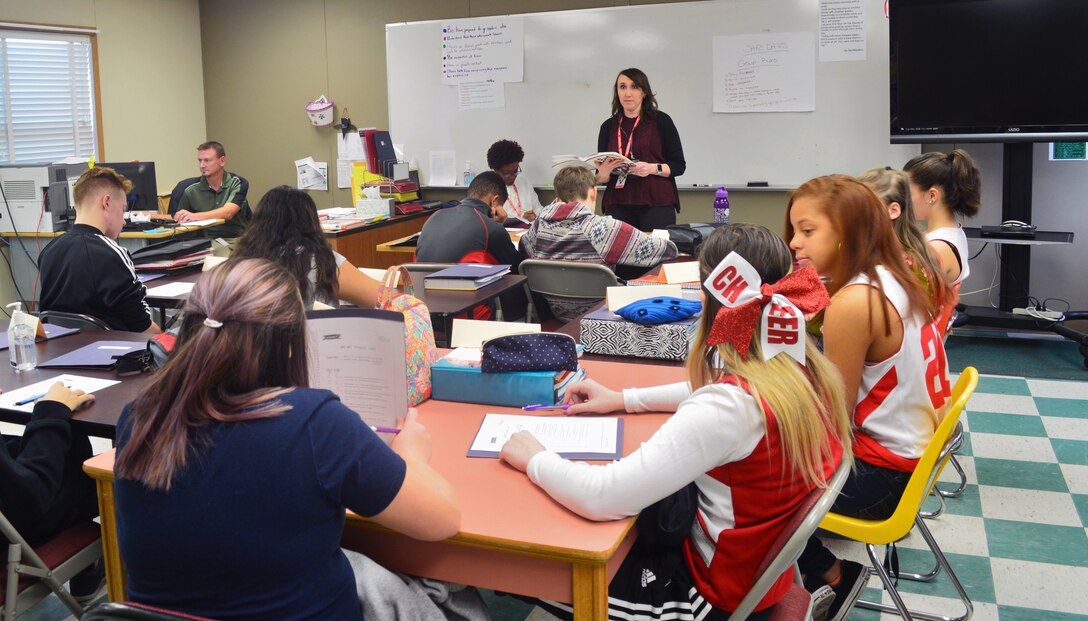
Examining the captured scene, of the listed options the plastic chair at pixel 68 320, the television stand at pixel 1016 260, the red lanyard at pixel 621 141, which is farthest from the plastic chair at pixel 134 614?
the television stand at pixel 1016 260

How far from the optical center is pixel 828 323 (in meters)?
2.08

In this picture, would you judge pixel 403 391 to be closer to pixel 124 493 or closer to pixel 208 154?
pixel 124 493

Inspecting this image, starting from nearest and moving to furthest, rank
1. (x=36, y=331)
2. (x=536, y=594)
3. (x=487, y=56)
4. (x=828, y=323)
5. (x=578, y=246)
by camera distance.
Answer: (x=536, y=594) < (x=828, y=323) < (x=36, y=331) < (x=578, y=246) < (x=487, y=56)

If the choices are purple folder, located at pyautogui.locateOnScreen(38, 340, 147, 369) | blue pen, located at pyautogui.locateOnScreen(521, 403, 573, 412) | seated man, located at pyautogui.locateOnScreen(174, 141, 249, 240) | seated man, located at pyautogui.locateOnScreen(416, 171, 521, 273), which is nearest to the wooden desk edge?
blue pen, located at pyautogui.locateOnScreen(521, 403, 573, 412)

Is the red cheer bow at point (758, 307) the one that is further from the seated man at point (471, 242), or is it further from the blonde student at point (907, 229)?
the seated man at point (471, 242)

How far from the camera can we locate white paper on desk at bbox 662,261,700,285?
11.3 feet

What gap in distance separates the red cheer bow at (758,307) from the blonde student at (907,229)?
97 cm

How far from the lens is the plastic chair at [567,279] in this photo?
3.81 metres

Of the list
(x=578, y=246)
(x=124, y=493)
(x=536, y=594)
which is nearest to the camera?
(x=124, y=493)

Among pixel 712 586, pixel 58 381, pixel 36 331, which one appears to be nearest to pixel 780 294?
pixel 712 586

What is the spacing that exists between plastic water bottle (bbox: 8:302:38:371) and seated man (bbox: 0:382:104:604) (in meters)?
0.42

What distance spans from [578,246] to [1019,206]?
8.88 feet

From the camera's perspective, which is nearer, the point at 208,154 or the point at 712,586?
the point at 712,586

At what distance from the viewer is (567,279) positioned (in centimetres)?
394
